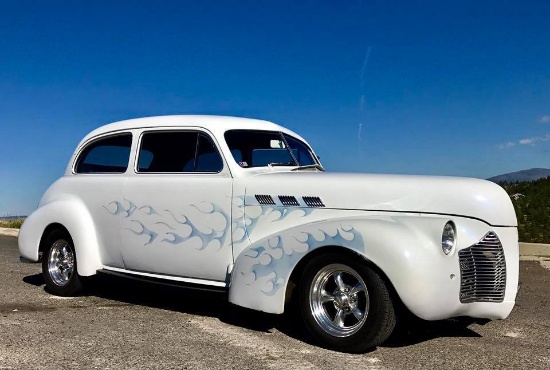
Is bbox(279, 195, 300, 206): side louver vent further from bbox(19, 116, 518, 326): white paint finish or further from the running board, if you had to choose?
the running board

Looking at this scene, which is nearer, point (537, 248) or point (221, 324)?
point (221, 324)

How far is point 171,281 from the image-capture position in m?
5.78

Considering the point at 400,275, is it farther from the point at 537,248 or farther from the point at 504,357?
the point at 537,248

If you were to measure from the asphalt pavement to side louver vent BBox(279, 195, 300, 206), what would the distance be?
3.37ft

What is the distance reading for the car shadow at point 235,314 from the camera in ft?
16.9

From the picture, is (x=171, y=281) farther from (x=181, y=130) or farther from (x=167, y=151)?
(x=181, y=130)

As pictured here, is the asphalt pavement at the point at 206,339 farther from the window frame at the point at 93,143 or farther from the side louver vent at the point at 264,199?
the window frame at the point at 93,143

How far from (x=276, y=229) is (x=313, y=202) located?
0.40 m

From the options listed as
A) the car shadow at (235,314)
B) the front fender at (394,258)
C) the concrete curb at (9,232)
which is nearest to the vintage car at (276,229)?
the front fender at (394,258)

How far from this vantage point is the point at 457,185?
4.63m

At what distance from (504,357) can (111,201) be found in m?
3.97

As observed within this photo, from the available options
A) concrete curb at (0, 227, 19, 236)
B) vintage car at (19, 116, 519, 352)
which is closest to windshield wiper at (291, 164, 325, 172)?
vintage car at (19, 116, 519, 352)

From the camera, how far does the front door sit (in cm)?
551

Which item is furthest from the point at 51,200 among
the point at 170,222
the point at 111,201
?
the point at 170,222
